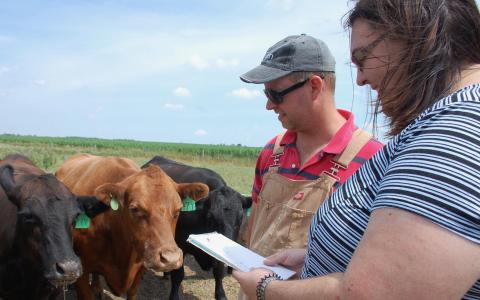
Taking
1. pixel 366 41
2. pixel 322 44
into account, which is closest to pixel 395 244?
pixel 366 41

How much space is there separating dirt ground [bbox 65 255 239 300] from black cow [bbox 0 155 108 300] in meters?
2.25

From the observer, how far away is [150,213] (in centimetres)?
480

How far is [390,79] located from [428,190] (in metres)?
0.46

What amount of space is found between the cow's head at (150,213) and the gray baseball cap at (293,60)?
253cm

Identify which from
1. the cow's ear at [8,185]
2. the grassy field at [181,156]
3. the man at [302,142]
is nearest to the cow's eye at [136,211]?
the cow's ear at [8,185]

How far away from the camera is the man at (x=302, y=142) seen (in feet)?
8.45

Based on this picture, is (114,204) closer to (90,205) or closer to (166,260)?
(90,205)

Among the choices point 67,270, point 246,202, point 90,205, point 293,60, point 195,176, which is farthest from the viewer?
point 195,176

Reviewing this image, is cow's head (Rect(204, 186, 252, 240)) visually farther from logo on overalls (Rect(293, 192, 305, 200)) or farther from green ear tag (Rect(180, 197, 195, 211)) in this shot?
logo on overalls (Rect(293, 192, 305, 200))

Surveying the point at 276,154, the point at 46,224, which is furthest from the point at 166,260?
the point at 276,154

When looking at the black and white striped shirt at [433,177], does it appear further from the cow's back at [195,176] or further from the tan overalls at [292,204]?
the cow's back at [195,176]

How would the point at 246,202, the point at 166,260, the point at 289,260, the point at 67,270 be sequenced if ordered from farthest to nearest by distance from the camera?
the point at 246,202
the point at 166,260
the point at 67,270
the point at 289,260

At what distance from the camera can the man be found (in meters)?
2.58

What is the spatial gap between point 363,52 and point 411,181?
1.78ft
